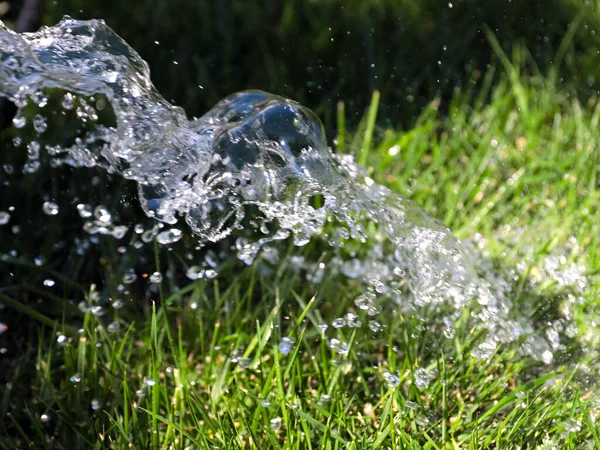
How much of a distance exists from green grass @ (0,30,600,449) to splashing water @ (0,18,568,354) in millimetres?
80

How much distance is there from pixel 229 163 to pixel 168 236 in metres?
0.28

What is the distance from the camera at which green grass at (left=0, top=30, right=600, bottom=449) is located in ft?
4.55

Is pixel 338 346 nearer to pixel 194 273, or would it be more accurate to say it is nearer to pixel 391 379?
pixel 391 379

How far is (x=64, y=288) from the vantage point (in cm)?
174

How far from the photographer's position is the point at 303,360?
63.7 inches

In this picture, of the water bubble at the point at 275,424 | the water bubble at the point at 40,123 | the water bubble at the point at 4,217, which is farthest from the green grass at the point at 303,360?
the water bubble at the point at 40,123

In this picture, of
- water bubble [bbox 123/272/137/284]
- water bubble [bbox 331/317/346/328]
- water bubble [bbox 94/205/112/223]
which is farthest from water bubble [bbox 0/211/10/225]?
water bubble [bbox 331/317/346/328]

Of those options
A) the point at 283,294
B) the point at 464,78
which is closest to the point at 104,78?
the point at 283,294

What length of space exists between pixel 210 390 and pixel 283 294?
11.0 inches

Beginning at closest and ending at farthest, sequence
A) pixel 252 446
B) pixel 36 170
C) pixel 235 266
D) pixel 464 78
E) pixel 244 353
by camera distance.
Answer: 1. pixel 252 446
2. pixel 244 353
3. pixel 235 266
4. pixel 36 170
5. pixel 464 78

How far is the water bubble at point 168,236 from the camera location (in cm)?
177

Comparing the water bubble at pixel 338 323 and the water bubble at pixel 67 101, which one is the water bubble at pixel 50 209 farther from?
the water bubble at pixel 338 323

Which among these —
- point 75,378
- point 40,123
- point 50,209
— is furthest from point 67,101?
point 75,378

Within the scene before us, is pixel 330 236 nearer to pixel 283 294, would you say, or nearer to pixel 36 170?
pixel 283 294
